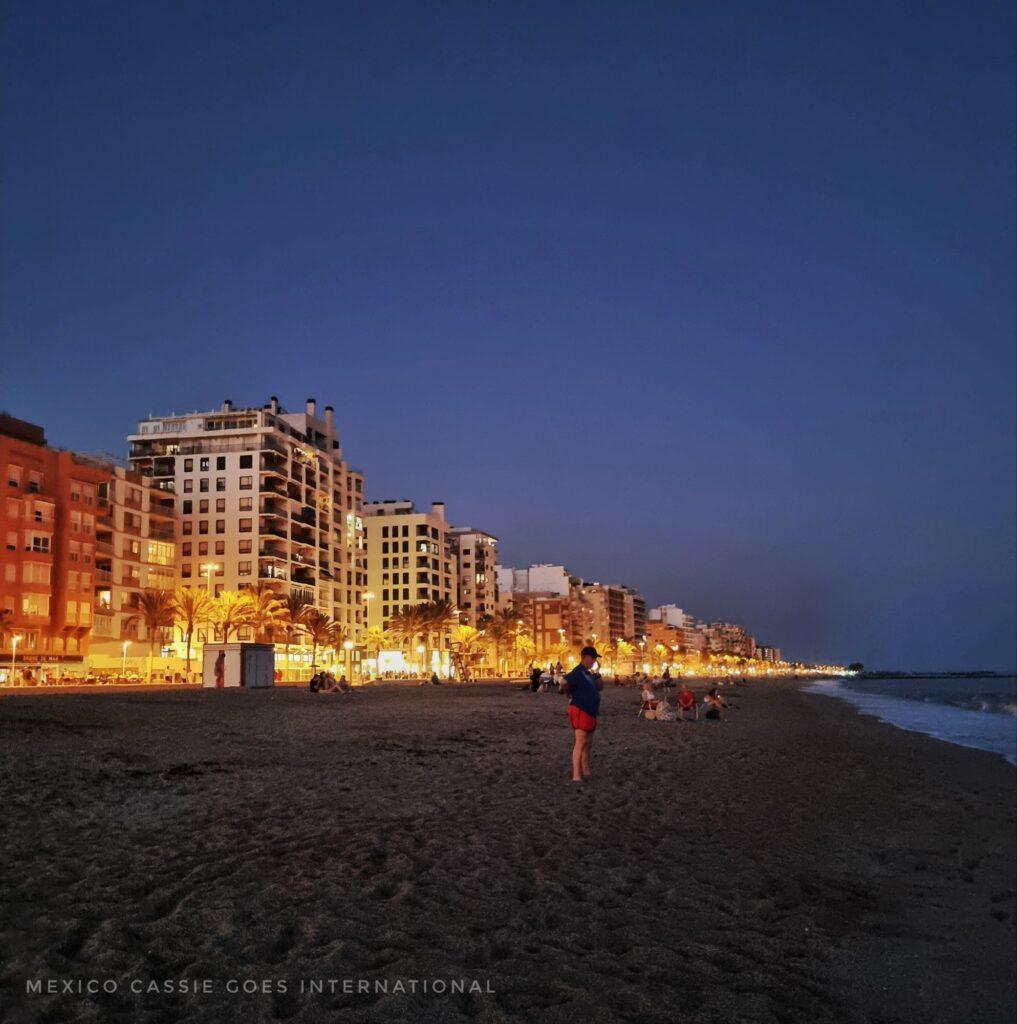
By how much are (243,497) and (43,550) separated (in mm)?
28174

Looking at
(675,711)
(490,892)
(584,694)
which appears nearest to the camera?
(490,892)

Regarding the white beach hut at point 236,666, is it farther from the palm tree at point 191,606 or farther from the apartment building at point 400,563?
the apartment building at point 400,563

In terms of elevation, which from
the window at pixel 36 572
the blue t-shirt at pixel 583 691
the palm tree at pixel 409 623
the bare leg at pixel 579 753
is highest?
the window at pixel 36 572

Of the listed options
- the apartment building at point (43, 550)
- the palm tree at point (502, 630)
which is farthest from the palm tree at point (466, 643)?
the apartment building at point (43, 550)

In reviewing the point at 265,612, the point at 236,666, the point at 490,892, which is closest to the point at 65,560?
the point at 265,612

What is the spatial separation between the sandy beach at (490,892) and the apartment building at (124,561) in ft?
231

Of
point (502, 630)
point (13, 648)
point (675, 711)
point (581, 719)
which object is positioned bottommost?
point (675, 711)

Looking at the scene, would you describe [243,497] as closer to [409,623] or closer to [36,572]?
[409,623]

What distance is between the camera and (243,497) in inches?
3888

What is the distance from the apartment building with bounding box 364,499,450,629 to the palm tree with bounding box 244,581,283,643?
46869 mm

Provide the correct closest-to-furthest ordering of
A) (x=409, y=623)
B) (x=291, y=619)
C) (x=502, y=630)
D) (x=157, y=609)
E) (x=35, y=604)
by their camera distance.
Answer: (x=35, y=604)
(x=157, y=609)
(x=291, y=619)
(x=409, y=623)
(x=502, y=630)

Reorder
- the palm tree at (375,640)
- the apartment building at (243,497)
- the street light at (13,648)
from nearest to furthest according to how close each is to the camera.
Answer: the street light at (13,648), the apartment building at (243,497), the palm tree at (375,640)

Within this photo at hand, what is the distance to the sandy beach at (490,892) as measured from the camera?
5.18 metres

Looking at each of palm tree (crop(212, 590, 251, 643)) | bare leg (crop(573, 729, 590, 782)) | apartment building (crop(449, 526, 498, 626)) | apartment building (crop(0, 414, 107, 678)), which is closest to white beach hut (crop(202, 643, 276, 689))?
apartment building (crop(0, 414, 107, 678))
